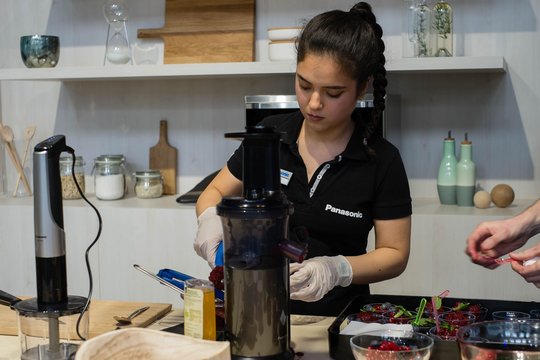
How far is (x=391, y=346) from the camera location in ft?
4.03

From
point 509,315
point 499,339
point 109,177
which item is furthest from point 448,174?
point 499,339

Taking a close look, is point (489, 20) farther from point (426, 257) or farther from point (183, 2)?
point (183, 2)

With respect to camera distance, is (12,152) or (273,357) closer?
(273,357)

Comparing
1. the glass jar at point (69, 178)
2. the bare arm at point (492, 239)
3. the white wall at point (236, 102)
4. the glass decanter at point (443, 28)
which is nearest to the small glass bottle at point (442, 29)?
the glass decanter at point (443, 28)

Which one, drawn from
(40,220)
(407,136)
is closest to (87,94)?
(407,136)

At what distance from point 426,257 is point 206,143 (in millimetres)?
1133

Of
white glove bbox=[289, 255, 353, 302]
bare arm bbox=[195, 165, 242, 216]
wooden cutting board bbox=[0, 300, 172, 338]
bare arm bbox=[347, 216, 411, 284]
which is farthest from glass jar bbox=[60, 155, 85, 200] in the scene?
white glove bbox=[289, 255, 353, 302]

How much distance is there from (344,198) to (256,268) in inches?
28.2

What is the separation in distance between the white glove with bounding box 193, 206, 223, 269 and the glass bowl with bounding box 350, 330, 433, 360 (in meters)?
0.55

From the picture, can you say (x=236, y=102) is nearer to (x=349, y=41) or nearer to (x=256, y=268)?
(x=349, y=41)

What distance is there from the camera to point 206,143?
3.49 meters

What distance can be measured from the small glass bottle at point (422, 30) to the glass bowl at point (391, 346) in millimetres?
1898

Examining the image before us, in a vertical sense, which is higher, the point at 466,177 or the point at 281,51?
the point at 281,51

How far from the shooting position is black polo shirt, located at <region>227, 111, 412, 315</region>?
1938 millimetres
